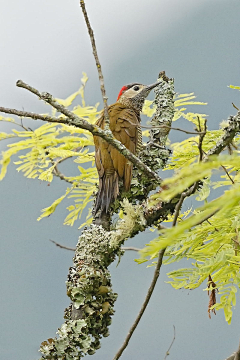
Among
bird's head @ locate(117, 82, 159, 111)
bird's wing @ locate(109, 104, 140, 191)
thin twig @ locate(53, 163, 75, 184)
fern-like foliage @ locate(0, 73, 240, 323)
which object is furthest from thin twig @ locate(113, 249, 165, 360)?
bird's head @ locate(117, 82, 159, 111)

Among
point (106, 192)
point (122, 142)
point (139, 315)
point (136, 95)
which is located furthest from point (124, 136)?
point (139, 315)

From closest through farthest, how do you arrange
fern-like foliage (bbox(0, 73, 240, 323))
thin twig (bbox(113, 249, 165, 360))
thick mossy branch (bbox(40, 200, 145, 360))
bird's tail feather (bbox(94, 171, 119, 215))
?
fern-like foliage (bbox(0, 73, 240, 323)) < thin twig (bbox(113, 249, 165, 360)) < thick mossy branch (bbox(40, 200, 145, 360)) < bird's tail feather (bbox(94, 171, 119, 215))

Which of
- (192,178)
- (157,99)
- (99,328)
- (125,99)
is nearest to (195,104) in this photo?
(157,99)

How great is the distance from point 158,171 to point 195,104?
63 cm

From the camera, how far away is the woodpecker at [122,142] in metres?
2.50

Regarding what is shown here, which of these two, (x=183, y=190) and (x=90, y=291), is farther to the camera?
(x=90, y=291)

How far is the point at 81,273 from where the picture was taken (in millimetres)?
2115

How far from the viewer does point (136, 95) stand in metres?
3.57

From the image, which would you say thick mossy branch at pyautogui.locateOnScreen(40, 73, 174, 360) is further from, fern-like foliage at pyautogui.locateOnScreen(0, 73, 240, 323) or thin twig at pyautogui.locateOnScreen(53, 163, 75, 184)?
thin twig at pyautogui.locateOnScreen(53, 163, 75, 184)

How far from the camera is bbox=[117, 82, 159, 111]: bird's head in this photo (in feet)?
11.5

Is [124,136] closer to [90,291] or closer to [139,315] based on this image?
[90,291]

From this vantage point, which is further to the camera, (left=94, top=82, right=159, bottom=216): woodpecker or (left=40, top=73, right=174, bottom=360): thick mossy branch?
(left=94, top=82, right=159, bottom=216): woodpecker

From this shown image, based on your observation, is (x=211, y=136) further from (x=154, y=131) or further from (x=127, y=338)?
(x=127, y=338)

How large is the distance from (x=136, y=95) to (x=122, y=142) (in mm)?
809
